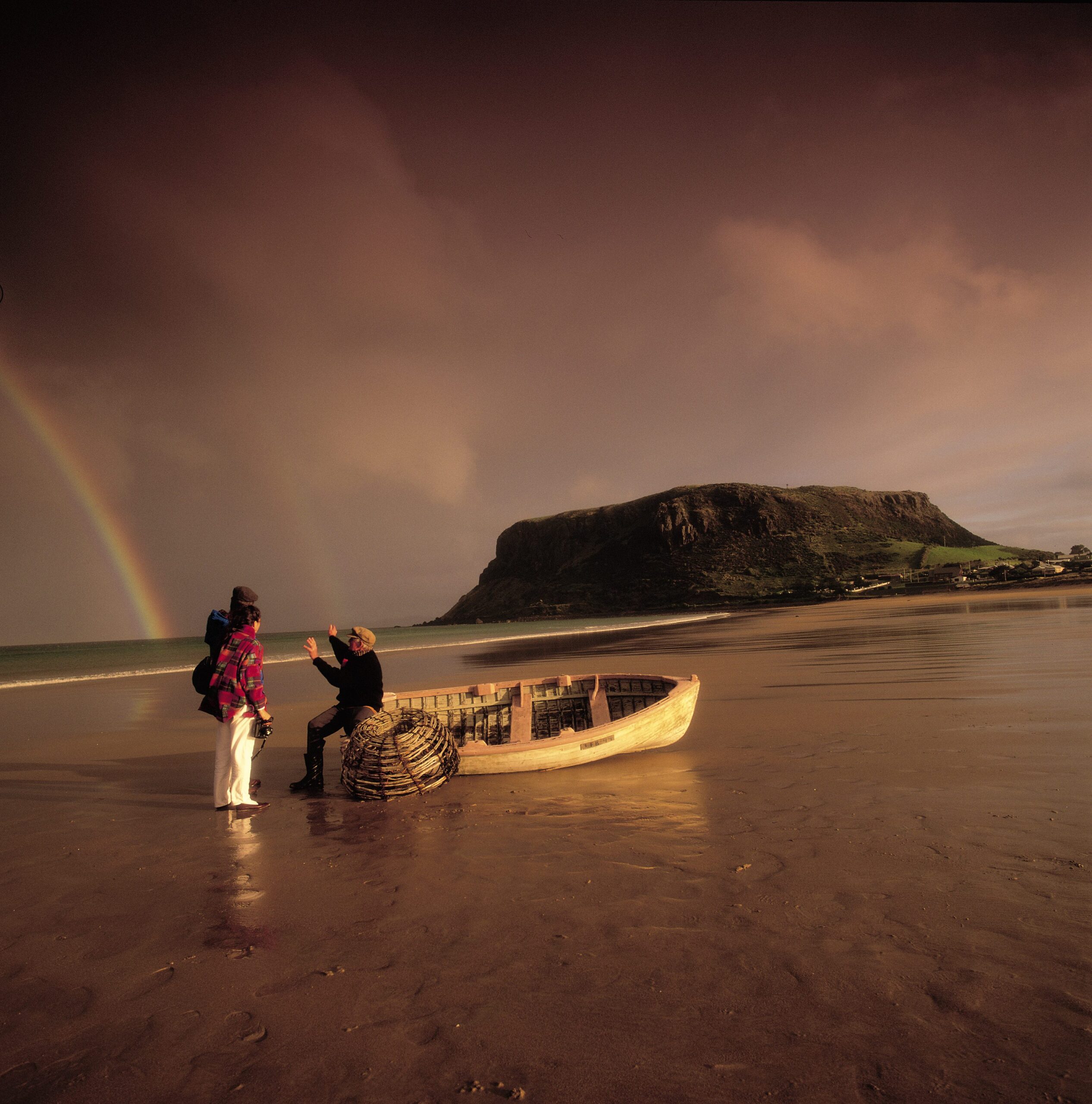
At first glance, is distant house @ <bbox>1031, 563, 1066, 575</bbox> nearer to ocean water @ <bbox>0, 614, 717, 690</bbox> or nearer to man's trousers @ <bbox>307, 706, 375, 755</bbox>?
ocean water @ <bbox>0, 614, 717, 690</bbox>

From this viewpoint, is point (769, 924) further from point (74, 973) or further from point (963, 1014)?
point (74, 973)

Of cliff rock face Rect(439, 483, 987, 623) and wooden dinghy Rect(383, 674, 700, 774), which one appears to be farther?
cliff rock face Rect(439, 483, 987, 623)

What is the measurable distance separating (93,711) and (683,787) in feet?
54.8

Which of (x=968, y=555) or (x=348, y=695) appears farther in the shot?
(x=968, y=555)

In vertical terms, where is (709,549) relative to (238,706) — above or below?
above

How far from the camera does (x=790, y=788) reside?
6.46 m

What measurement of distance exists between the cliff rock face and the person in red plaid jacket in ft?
294

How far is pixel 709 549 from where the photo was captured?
393 feet

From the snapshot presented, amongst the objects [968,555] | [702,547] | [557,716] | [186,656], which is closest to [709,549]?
[702,547]

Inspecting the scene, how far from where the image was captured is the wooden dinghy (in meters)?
7.55

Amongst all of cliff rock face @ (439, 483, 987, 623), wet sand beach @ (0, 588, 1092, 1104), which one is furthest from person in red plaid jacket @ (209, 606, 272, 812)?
cliff rock face @ (439, 483, 987, 623)

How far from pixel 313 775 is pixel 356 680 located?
47.0 inches

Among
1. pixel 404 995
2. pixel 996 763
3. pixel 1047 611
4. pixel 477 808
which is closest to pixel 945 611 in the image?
pixel 1047 611

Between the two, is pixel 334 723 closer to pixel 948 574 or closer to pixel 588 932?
pixel 588 932
